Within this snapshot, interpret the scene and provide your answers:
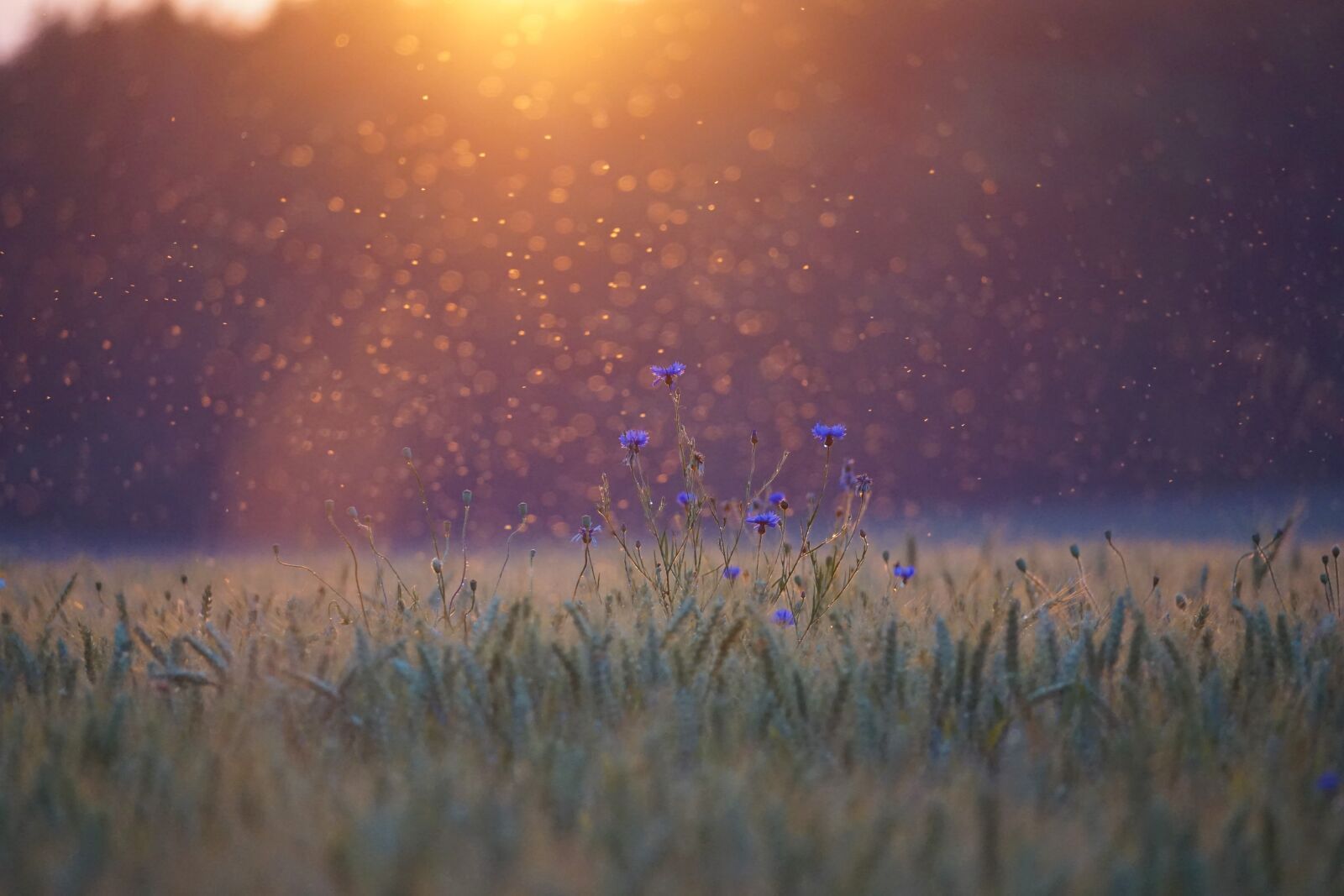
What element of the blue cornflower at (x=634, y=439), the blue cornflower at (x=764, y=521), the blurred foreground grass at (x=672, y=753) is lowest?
the blurred foreground grass at (x=672, y=753)

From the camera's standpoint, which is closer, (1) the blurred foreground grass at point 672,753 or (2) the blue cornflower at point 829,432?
(1) the blurred foreground grass at point 672,753

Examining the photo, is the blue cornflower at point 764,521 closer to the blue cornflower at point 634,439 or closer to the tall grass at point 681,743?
the tall grass at point 681,743

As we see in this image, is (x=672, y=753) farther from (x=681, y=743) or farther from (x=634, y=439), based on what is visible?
(x=634, y=439)

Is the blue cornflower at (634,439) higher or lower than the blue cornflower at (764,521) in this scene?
higher

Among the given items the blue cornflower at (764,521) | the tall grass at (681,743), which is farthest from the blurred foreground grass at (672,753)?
the blue cornflower at (764,521)

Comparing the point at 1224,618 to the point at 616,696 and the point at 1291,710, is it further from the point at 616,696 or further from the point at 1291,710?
the point at 616,696

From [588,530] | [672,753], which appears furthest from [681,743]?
[588,530]
